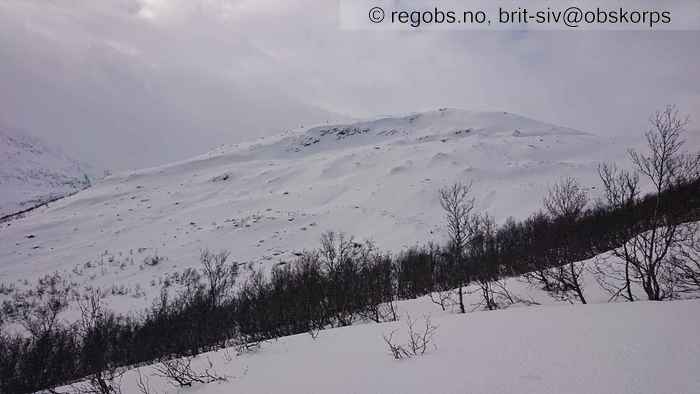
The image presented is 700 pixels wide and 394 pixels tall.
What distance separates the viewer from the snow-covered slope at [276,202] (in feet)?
108

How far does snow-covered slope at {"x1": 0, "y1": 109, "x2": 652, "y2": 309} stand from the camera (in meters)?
32.8

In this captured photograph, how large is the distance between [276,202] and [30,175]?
566 feet

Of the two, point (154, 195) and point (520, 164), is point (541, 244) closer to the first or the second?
point (520, 164)

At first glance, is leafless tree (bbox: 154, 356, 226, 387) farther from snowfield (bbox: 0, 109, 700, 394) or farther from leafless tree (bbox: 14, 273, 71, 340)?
leafless tree (bbox: 14, 273, 71, 340)

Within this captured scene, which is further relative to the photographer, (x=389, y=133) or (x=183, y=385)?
(x=389, y=133)

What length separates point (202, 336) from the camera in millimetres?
20812

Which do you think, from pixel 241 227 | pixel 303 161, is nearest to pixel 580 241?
pixel 241 227

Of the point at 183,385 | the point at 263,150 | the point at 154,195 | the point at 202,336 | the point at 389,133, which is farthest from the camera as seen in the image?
the point at 389,133

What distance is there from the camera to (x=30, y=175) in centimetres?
14850

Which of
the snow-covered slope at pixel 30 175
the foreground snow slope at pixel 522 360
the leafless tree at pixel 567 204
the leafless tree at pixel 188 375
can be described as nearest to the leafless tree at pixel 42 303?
the leafless tree at pixel 188 375

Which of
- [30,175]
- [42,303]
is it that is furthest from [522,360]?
[30,175]

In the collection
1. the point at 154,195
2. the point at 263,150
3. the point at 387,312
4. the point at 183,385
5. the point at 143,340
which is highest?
the point at 263,150

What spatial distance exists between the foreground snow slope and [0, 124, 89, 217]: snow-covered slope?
409ft

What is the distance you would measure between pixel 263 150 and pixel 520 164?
56341mm
